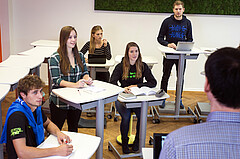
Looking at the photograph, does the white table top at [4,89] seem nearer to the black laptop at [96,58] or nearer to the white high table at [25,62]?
the white high table at [25,62]

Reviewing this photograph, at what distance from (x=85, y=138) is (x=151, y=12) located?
3.90 m

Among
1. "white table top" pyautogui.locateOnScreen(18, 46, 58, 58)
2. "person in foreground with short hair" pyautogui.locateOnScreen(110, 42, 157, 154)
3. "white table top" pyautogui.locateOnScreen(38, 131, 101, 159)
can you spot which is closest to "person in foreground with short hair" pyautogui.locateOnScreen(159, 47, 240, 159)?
"white table top" pyautogui.locateOnScreen(38, 131, 101, 159)

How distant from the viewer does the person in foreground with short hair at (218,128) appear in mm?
928

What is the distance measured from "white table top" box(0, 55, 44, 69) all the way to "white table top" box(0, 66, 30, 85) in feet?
0.57

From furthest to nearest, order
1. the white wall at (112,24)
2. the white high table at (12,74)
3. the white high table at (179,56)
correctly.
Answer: the white wall at (112,24) → the white high table at (179,56) → the white high table at (12,74)

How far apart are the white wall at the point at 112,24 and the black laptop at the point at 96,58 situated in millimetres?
1539

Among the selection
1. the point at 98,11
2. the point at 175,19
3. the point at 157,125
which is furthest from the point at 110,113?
the point at 98,11

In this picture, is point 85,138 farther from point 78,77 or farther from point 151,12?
point 151,12

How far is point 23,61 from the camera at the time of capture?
12.7 ft

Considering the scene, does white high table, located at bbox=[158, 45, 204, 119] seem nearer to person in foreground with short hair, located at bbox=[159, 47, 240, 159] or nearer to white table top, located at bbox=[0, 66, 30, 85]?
white table top, located at bbox=[0, 66, 30, 85]

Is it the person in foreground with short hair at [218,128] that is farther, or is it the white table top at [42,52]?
the white table top at [42,52]

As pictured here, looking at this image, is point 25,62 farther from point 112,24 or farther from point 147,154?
point 147,154

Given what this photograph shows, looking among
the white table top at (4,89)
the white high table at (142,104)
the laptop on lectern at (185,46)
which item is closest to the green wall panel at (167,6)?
the laptop on lectern at (185,46)

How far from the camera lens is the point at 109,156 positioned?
3.38 metres
